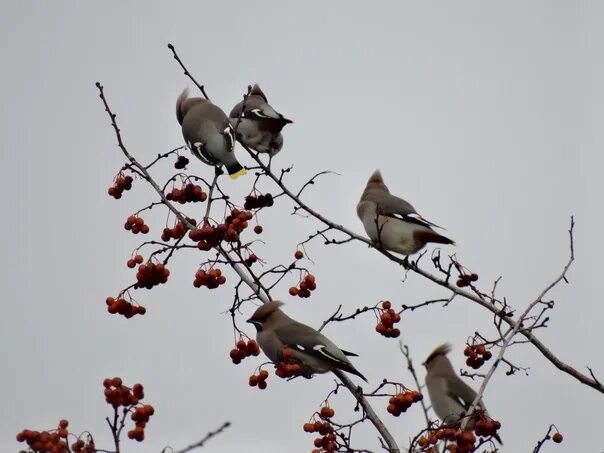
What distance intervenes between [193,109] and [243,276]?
1.96 meters

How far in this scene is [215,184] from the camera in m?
4.73

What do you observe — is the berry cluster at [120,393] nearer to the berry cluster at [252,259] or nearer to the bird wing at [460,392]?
the berry cluster at [252,259]

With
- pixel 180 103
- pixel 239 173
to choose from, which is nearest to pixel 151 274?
pixel 239 173

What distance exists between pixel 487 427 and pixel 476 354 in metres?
0.77

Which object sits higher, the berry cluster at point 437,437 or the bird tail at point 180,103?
the bird tail at point 180,103

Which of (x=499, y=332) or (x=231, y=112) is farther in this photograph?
(x=231, y=112)

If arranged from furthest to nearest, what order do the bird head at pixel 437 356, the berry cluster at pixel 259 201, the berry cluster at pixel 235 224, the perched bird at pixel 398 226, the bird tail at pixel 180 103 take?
1. the bird head at pixel 437 356
2. the bird tail at pixel 180 103
3. the perched bird at pixel 398 226
4. the berry cluster at pixel 259 201
5. the berry cluster at pixel 235 224

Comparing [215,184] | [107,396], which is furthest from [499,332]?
[107,396]

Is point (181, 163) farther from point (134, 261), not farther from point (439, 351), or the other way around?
point (439, 351)

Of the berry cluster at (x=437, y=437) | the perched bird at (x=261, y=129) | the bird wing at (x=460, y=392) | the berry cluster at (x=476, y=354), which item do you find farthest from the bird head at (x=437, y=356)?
the berry cluster at (x=437, y=437)

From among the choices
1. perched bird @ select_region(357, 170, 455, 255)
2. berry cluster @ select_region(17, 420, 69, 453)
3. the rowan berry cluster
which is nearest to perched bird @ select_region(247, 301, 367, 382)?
the rowan berry cluster

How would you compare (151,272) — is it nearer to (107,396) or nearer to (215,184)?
(215,184)

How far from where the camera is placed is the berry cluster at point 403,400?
174 inches

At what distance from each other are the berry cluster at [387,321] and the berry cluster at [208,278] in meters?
Result: 0.81
